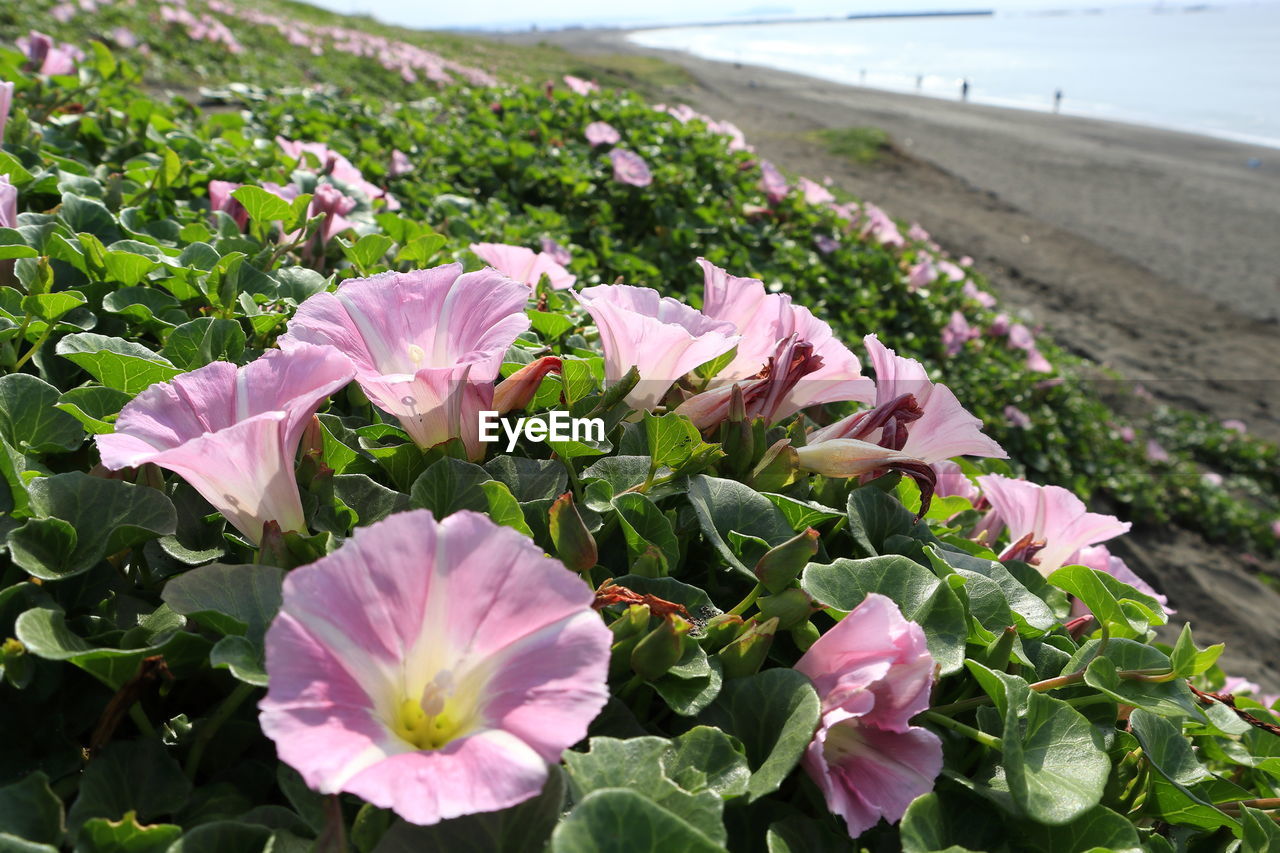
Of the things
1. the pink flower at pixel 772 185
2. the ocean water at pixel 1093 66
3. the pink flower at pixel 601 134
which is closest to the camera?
the pink flower at pixel 601 134

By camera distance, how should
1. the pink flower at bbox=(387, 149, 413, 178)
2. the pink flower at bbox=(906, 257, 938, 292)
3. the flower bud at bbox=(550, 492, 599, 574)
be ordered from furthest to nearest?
the pink flower at bbox=(906, 257, 938, 292), the pink flower at bbox=(387, 149, 413, 178), the flower bud at bbox=(550, 492, 599, 574)

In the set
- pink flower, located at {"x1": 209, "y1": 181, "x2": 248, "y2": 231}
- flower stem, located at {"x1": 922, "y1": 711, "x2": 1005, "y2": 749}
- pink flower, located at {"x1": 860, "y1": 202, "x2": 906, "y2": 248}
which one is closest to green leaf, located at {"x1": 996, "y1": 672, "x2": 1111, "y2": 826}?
flower stem, located at {"x1": 922, "y1": 711, "x2": 1005, "y2": 749}

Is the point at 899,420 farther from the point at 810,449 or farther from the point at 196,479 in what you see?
the point at 196,479

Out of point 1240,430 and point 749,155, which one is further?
point 1240,430

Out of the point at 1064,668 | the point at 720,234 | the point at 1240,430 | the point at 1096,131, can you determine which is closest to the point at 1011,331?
the point at 720,234

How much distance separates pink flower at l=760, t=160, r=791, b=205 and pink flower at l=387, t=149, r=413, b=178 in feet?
5.81

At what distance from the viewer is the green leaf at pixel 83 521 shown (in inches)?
31.1

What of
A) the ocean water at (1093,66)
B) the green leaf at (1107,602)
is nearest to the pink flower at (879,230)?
the green leaf at (1107,602)

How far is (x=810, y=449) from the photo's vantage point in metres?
1.10

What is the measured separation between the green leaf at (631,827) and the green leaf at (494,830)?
0.05 m

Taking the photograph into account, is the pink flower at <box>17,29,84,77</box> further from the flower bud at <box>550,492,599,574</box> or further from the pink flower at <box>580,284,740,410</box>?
the flower bud at <box>550,492,599,574</box>

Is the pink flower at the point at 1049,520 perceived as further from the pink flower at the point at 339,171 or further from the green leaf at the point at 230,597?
the pink flower at the point at 339,171

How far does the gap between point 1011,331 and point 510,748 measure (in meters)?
4.83

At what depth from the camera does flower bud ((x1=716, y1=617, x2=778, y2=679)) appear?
84 centimetres
